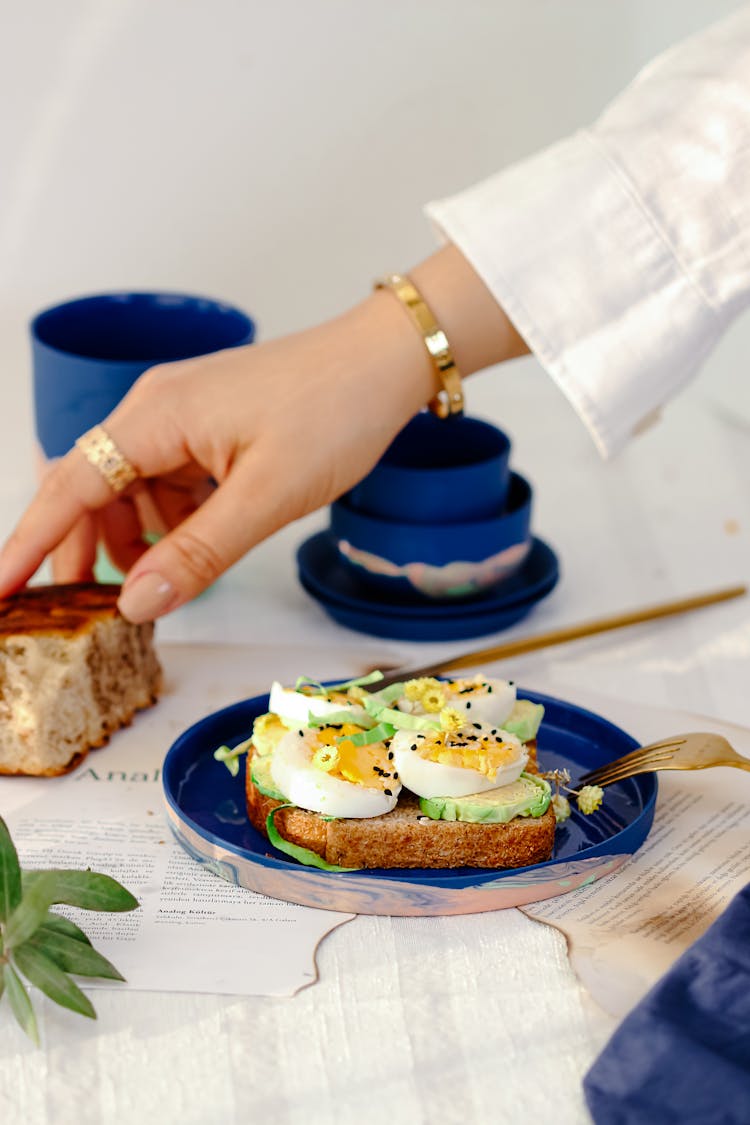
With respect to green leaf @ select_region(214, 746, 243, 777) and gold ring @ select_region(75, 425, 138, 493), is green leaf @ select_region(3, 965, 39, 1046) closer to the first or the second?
green leaf @ select_region(214, 746, 243, 777)

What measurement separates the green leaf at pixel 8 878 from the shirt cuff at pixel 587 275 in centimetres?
62

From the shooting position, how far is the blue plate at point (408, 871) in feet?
3.06

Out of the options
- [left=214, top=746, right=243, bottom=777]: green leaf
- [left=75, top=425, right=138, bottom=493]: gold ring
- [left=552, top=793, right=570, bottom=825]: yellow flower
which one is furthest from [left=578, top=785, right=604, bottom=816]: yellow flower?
[left=75, top=425, right=138, bottom=493]: gold ring

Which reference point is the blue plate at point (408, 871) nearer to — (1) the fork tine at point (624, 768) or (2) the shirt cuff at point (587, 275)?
(1) the fork tine at point (624, 768)

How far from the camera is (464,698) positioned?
1.04 metres

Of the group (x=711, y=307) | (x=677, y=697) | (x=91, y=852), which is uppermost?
(x=711, y=307)

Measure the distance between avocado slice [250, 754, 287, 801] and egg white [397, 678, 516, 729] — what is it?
11 centimetres

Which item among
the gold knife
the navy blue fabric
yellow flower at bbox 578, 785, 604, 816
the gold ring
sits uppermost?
the gold ring

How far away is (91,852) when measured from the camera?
1.02m

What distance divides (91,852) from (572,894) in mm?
344

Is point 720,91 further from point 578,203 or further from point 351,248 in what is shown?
point 351,248

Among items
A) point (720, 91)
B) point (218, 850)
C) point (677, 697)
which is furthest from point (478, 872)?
point (720, 91)

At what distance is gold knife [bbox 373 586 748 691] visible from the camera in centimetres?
124

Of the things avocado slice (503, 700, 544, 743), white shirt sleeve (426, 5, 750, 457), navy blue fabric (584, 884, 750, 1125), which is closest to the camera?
navy blue fabric (584, 884, 750, 1125)
